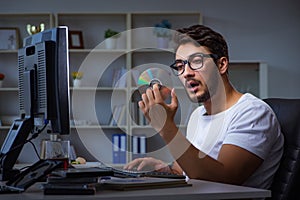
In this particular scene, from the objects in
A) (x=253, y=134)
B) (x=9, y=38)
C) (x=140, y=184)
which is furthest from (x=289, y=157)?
(x=9, y=38)

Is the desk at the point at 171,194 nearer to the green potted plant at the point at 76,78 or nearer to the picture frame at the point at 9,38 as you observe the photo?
the green potted plant at the point at 76,78

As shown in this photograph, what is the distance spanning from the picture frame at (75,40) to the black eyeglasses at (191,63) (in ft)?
10.9

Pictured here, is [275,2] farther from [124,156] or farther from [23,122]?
[23,122]

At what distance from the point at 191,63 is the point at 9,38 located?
11.8ft

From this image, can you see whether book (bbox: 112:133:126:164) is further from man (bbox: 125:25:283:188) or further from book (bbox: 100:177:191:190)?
book (bbox: 100:177:191:190)

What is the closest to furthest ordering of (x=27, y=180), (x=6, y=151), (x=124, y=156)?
(x=27, y=180), (x=6, y=151), (x=124, y=156)

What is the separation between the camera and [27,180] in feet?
4.84

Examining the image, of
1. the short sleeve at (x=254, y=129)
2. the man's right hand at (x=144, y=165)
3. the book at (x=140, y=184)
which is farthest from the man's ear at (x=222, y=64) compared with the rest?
the book at (x=140, y=184)

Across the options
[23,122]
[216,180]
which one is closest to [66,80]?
[23,122]

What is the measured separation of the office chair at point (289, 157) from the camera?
73.2 inches

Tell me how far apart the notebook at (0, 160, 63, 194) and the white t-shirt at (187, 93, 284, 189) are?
62 cm

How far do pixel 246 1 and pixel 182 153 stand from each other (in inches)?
156

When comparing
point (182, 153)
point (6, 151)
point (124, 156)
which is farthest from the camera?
point (124, 156)

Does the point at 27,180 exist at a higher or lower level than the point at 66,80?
lower
